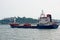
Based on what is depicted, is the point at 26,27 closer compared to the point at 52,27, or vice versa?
the point at 52,27

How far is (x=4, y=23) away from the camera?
196 m

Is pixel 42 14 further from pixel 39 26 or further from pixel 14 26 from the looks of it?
pixel 14 26

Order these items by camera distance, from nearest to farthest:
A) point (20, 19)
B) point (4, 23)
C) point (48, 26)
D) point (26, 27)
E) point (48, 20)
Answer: point (48, 26) < point (48, 20) < point (26, 27) < point (20, 19) < point (4, 23)

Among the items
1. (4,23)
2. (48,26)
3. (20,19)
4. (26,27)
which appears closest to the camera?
(48,26)

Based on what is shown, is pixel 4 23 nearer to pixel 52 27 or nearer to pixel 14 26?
pixel 14 26

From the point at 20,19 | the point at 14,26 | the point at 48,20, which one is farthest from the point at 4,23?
the point at 48,20

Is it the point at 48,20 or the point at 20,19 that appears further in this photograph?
the point at 20,19

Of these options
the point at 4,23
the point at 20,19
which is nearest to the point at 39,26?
the point at 20,19

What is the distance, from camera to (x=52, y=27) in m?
97.6

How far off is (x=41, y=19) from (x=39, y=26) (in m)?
4.00

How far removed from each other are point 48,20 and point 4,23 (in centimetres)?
9509

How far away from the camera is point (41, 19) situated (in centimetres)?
10262

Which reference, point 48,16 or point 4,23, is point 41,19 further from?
point 4,23

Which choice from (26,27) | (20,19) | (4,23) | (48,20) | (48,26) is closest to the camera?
(48,26)
